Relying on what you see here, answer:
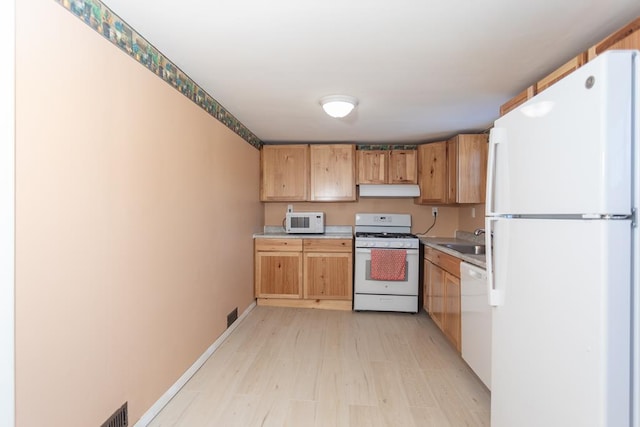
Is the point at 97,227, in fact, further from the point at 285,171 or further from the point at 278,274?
the point at 285,171

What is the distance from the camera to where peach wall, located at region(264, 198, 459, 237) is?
408cm

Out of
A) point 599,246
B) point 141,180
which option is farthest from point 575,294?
point 141,180

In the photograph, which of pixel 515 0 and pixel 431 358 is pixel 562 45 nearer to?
pixel 515 0

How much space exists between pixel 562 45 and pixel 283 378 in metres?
2.69

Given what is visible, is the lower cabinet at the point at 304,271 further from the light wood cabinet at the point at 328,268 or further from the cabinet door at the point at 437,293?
the cabinet door at the point at 437,293

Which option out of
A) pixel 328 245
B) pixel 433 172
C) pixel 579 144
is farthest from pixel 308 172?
pixel 579 144

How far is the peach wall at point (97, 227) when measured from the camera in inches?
40.4

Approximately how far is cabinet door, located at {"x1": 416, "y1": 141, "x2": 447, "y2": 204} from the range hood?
11cm

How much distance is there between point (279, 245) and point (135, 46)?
256cm

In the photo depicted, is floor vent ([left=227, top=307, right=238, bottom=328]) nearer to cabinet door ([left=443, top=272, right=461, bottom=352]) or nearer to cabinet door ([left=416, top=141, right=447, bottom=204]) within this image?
cabinet door ([left=443, top=272, right=461, bottom=352])

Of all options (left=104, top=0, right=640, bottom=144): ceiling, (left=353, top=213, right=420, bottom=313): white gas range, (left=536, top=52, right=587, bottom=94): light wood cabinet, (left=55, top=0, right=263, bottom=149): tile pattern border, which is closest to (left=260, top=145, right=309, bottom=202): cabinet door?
(left=353, top=213, right=420, bottom=313): white gas range

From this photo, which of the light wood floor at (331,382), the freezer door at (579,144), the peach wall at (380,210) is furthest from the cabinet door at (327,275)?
the freezer door at (579,144)

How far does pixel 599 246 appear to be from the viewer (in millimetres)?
842

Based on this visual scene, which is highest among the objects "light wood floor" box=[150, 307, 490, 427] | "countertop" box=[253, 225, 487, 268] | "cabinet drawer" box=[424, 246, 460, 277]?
"countertop" box=[253, 225, 487, 268]
